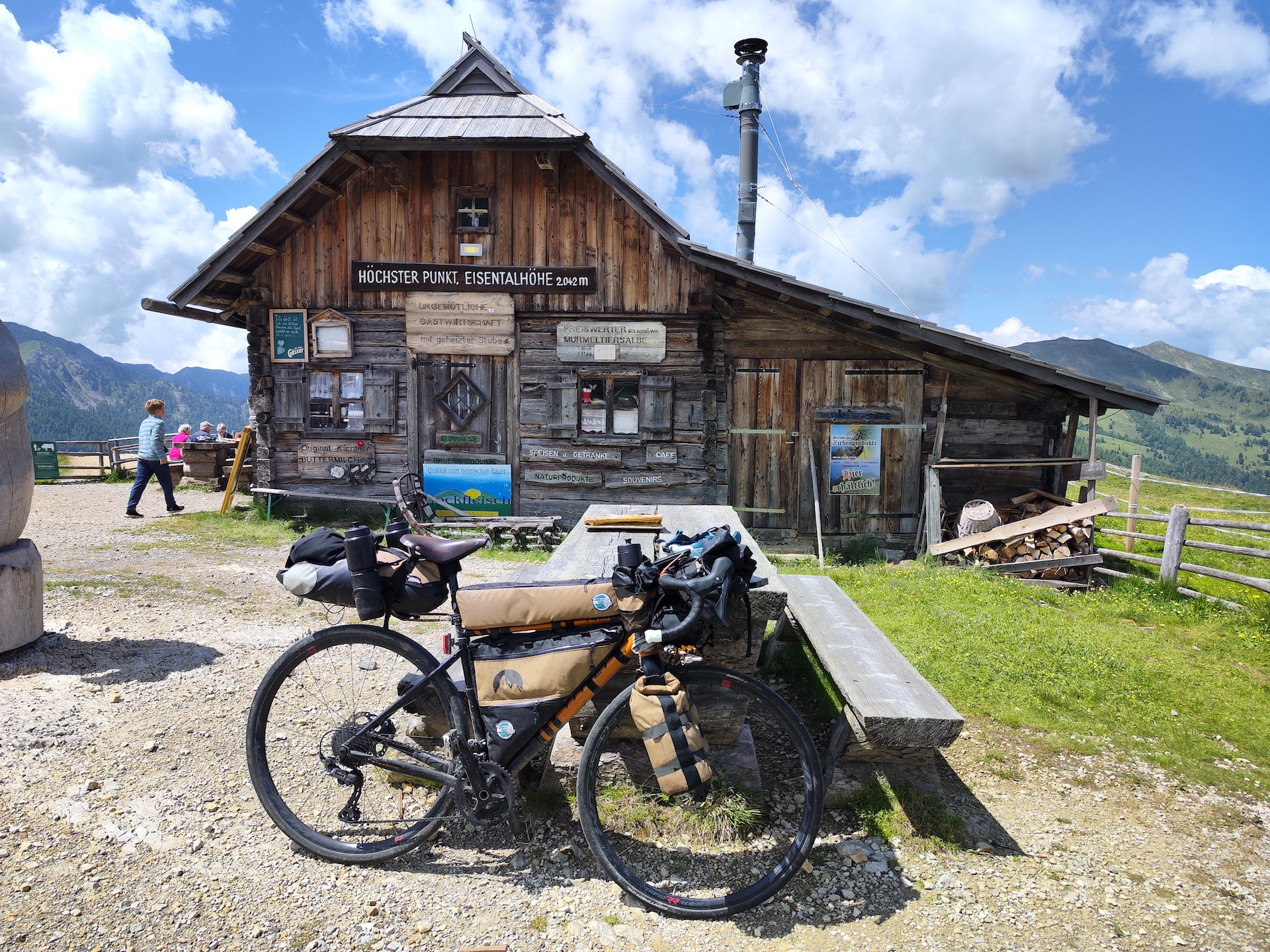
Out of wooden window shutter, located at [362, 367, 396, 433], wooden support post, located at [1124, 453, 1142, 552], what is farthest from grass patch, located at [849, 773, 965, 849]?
wooden window shutter, located at [362, 367, 396, 433]

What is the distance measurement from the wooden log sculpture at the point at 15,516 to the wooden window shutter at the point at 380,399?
230 inches

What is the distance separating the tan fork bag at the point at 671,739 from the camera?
8.40 feet

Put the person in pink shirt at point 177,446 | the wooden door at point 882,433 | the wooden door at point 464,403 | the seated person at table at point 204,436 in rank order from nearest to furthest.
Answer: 1. the wooden door at point 882,433
2. the wooden door at point 464,403
3. the seated person at table at point 204,436
4. the person in pink shirt at point 177,446

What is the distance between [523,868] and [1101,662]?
4.71 m

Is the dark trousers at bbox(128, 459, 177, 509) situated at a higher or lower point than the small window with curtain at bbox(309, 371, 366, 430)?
lower

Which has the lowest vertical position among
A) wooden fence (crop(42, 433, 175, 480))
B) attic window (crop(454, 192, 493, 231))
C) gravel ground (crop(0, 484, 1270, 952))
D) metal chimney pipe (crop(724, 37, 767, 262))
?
gravel ground (crop(0, 484, 1270, 952))

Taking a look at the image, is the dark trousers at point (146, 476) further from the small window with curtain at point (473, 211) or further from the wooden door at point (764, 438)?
the wooden door at point (764, 438)

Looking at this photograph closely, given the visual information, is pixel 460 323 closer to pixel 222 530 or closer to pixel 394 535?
pixel 222 530

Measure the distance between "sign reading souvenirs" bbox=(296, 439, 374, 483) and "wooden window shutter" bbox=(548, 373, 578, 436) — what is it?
9.75 feet

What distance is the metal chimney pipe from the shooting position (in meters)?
15.6

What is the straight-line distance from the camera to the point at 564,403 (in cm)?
1042

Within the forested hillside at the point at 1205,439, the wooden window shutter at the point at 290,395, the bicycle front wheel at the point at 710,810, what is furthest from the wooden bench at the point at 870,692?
the forested hillside at the point at 1205,439

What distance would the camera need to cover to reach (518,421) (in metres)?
10.6

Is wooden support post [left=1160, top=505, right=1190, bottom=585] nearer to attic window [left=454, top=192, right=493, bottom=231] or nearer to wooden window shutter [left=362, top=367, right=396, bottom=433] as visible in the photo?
attic window [left=454, top=192, right=493, bottom=231]
